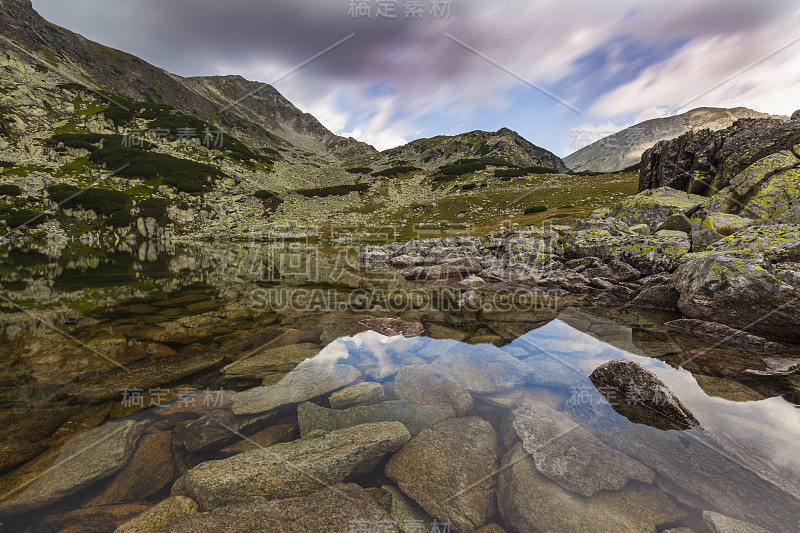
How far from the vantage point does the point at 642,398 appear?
6195 millimetres

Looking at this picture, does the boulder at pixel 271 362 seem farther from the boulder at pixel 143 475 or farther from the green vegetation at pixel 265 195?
the green vegetation at pixel 265 195

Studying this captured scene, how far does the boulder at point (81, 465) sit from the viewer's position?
4.15 meters

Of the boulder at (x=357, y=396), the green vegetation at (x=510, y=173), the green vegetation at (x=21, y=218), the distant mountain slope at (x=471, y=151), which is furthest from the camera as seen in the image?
the distant mountain slope at (x=471, y=151)

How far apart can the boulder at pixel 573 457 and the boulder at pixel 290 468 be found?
2272 millimetres

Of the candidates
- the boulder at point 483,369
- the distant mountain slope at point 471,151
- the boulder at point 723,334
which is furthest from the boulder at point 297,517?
the distant mountain slope at point 471,151

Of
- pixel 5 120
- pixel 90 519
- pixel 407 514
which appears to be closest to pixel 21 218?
pixel 5 120

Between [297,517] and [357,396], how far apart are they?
3056 mm

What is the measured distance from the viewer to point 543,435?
5371mm

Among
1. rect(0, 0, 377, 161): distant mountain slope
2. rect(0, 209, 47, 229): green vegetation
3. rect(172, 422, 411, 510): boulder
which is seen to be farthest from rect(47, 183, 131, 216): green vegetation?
rect(172, 422, 411, 510): boulder

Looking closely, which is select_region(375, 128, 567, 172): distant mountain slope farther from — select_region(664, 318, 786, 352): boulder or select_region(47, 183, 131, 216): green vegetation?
select_region(664, 318, 786, 352): boulder

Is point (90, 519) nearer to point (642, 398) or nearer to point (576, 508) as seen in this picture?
point (576, 508)

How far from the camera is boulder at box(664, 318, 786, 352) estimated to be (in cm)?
871

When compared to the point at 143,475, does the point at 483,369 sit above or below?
above

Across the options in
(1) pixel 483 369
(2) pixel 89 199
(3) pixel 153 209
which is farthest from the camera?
(3) pixel 153 209
